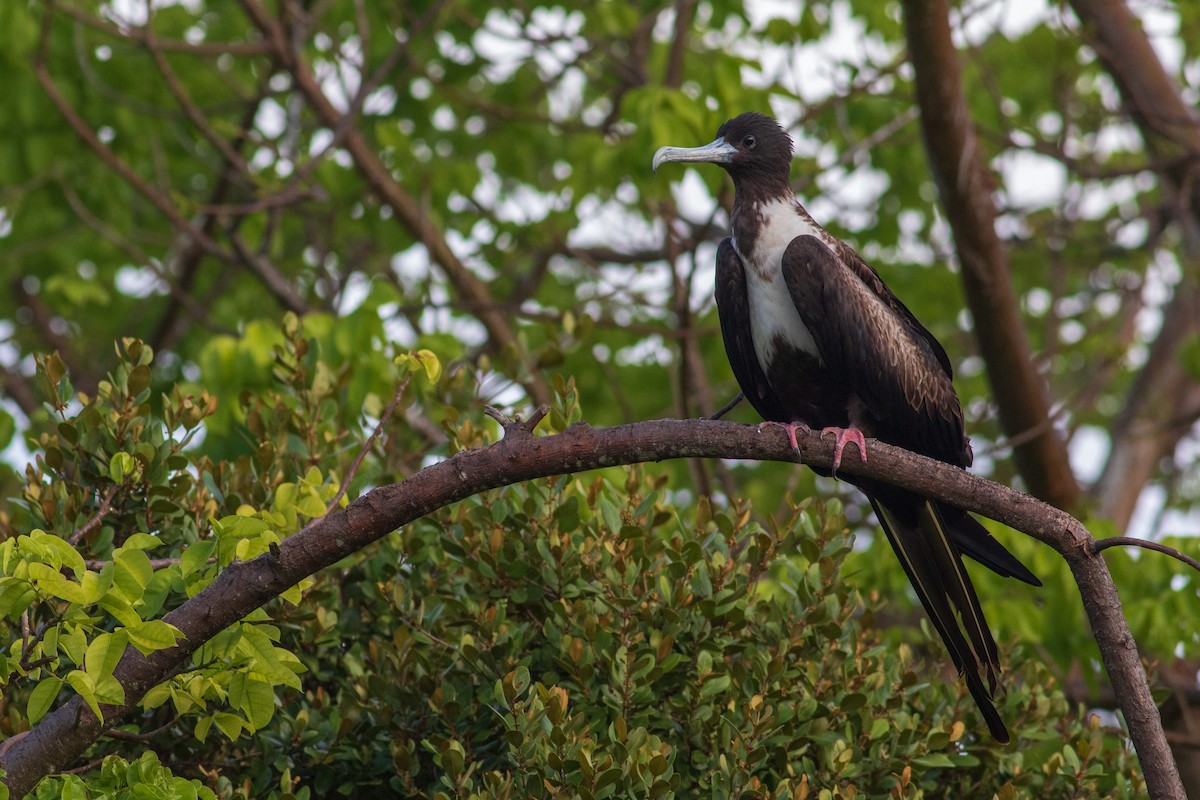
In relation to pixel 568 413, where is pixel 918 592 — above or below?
below

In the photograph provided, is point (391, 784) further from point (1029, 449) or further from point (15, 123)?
point (15, 123)

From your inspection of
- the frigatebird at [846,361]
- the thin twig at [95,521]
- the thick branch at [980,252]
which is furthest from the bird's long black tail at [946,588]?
the thick branch at [980,252]

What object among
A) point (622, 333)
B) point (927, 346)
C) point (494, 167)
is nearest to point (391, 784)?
point (927, 346)

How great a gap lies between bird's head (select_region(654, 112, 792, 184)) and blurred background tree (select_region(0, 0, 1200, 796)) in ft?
1.83

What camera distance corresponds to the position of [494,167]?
8680 mm

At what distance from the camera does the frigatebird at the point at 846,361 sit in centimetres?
378

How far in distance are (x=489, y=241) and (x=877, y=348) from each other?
14.0 feet

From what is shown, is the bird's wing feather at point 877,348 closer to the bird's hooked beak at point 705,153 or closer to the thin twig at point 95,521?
the bird's hooked beak at point 705,153

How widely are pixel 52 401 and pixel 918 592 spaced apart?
7.58 feet

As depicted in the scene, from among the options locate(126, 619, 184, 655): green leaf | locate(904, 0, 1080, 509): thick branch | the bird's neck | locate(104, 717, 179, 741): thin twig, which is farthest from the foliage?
locate(904, 0, 1080, 509): thick branch

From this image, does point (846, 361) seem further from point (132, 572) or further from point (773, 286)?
point (132, 572)

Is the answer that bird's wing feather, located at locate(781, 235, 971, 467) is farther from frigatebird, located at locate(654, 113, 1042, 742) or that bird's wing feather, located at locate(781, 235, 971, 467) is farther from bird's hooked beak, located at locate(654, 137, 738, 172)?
bird's hooked beak, located at locate(654, 137, 738, 172)

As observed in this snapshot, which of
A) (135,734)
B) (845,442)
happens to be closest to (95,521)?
(135,734)

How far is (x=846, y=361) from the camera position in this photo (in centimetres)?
399
